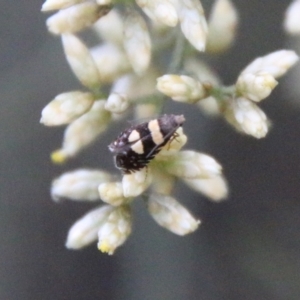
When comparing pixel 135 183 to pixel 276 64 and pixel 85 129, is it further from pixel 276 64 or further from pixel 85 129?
pixel 276 64

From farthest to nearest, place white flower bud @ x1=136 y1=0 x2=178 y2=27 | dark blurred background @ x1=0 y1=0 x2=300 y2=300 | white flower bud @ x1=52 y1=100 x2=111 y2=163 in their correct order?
1. dark blurred background @ x1=0 y1=0 x2=300 y2=300
2. white flower bud @ x1=52 y1=100 x2=111 y2=163
3. white flower bud @ x1=136 y1=0 x2=178 y2=27

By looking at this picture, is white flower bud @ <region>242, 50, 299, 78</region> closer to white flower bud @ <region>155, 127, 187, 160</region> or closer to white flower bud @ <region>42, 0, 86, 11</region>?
white flower bud @ <region>155, 127, 187, 160</region>

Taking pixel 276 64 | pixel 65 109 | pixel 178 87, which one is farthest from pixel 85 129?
pixel 276 64

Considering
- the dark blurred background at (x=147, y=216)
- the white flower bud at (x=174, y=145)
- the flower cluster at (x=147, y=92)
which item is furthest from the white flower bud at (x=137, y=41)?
the dark blurred background at (x=147, y=216)

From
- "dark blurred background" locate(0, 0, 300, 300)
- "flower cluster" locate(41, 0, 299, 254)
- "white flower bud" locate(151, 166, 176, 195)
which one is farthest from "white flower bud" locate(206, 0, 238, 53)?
"white flower bud" locate(151, 166, 176, 195)

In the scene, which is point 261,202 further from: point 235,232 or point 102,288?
point 102,288

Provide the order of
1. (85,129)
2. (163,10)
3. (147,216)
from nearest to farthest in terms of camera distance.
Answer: (163,10) < (85,129) < (147,216)
